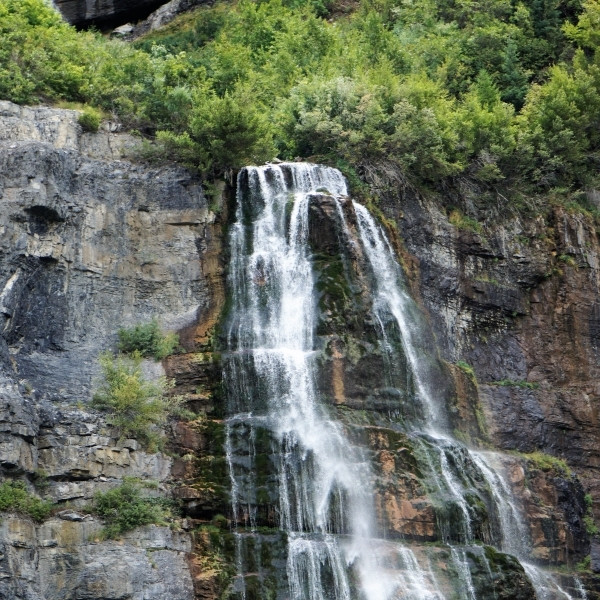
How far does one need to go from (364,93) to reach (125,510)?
16.6 meters

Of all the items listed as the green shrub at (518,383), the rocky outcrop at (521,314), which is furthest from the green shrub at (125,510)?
the green shrub at (518,383)

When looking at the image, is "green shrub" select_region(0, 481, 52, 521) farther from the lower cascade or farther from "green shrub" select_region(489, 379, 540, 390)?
"green shrub" select_region(489, 379, 540, 390)

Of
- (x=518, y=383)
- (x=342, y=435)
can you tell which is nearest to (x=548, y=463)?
(x=518, y=383)

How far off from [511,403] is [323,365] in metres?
6.53

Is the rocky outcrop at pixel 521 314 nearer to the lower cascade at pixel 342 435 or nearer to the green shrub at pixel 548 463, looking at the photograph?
the green shrub at pixel 548 463

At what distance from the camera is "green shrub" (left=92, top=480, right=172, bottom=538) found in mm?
19844

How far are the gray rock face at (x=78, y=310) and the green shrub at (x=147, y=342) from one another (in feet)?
1.01

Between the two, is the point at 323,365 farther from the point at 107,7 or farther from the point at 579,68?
the point at 107,7

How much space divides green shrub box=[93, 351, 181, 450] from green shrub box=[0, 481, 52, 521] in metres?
2.59

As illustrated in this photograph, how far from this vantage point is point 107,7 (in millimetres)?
44969

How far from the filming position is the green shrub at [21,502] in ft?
61.9

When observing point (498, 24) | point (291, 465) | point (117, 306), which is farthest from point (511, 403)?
point (498, 24)

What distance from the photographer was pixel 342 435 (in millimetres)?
21984

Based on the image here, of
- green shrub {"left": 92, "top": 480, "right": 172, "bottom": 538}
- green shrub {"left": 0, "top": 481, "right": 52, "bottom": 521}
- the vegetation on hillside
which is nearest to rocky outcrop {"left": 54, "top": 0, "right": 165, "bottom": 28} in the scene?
the vegetation on hillside
